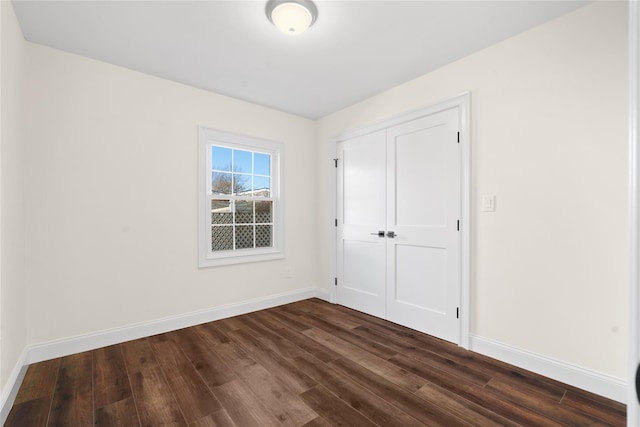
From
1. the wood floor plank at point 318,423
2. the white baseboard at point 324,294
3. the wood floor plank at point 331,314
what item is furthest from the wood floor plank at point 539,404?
the white baseboard at point 324,294

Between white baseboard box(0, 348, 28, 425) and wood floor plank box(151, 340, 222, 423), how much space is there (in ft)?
2.84

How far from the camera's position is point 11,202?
2.08 metres

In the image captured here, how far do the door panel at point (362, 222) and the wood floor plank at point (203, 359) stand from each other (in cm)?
187

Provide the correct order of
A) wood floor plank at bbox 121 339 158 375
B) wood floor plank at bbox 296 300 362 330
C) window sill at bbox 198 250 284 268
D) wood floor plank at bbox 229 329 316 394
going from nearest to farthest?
wood floor plank at bbox 229 329 316 394 → wood floor plank at bbox 121 339 158 375 → wood floor plank at bbox 296 300 362 330 → window sill at bbox 198 250 284 268

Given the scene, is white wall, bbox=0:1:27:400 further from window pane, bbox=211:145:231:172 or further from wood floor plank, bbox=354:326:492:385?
wood floor plank, bbox=354:326:492:385

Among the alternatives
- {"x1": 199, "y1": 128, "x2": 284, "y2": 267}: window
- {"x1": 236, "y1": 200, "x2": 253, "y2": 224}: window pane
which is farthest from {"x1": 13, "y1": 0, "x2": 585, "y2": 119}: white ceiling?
{"x1": 236, "y1": 200, "x2": 253, "y2": 224}: window pane

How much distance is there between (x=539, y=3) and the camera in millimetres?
2033

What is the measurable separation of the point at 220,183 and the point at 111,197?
1.14m

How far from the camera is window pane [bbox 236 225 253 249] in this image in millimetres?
3771

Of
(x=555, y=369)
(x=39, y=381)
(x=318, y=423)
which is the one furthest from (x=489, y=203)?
(x=39, y=381)

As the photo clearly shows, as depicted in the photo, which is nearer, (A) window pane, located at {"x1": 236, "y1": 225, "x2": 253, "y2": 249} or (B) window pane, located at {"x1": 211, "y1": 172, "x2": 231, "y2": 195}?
(B) window pane, located at {"x1": 211, "y1": 172, "x2": 231, "y2": 195}

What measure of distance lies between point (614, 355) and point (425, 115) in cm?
239

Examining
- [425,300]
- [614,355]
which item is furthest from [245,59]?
[614,355]

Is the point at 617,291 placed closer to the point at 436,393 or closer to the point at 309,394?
the point at 436,393
